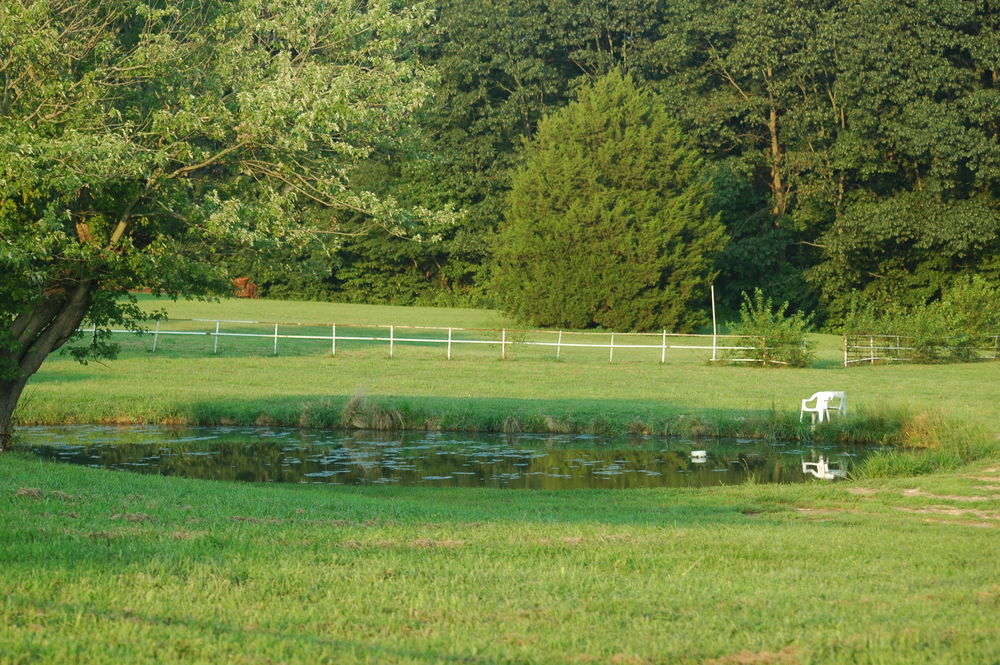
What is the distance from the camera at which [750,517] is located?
38.8 feet

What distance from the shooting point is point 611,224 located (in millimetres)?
54031

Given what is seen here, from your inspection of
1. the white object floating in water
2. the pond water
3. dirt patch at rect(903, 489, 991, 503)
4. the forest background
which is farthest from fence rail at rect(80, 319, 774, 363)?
dirt patch at rect(903, 489, 991, 503)

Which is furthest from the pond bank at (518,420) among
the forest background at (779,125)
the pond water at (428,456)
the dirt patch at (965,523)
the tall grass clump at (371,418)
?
the forest background at (779,125)

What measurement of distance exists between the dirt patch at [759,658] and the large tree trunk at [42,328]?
12025mm

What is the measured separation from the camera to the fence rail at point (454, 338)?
36.8 metres

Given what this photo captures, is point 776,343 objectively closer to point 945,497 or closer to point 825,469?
point 825,469

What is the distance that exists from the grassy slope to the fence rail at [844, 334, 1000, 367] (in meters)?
28.4

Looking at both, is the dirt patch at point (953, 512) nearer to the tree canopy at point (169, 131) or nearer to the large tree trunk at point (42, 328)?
the tree canopy at point (169, 131)

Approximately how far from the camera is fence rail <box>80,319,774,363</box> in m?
36.8

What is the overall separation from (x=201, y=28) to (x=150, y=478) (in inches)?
237

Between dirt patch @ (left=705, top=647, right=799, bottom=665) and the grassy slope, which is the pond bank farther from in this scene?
dirt patch @ (left=705, top=647, right=799, bottom=665)

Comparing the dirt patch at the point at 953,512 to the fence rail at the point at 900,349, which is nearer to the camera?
the dirt patch at the point at 953,512

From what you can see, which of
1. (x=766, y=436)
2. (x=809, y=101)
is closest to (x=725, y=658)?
(x=766, y=436)

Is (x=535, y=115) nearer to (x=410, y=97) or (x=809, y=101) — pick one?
(x=809, y=101)
